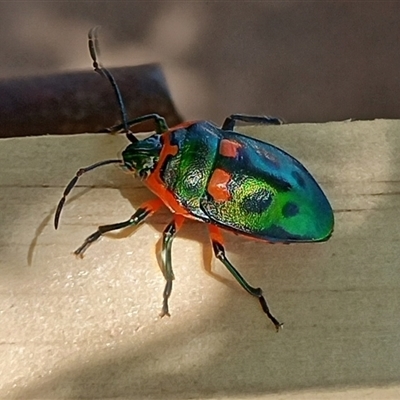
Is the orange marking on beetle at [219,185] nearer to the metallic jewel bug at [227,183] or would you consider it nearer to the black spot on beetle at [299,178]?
the metallic jewel bug at [227,183]

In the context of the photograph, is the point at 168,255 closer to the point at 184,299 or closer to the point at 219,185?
the point at 184,299

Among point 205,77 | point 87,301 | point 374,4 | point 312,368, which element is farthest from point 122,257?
point 374,4

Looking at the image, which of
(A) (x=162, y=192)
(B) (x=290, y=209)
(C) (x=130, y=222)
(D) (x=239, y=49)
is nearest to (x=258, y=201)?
(B) (x=290, y=209)

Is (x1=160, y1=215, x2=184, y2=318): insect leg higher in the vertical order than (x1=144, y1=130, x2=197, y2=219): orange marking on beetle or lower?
higher

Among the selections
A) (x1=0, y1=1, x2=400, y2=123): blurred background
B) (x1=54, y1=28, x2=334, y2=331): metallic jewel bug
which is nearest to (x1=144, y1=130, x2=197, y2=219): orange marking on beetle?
(x1=54, y1=28, x2=334, y2=331): metallic jewel bug

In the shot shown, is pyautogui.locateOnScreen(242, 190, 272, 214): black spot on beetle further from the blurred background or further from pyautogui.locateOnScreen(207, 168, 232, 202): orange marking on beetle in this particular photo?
the blurred background

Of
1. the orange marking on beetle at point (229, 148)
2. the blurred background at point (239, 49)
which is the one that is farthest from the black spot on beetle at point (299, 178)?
the blurred background at point (239, 49)
